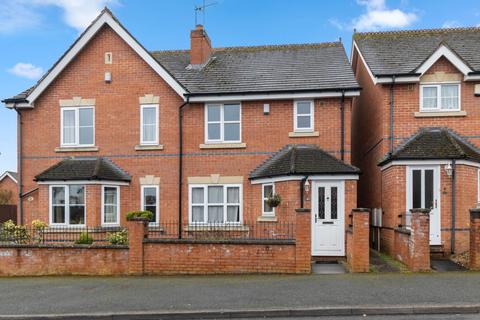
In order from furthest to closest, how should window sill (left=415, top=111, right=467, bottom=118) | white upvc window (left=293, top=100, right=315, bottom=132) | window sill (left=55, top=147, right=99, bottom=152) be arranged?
window sill (left=55, top=147, right=99, bottom=152), white upvc window (left=293, top=100, right=315, bottom=132), window sill (left=415, top=111, right=467, bottom=118)

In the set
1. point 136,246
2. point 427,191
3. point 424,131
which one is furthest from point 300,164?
point 136,246

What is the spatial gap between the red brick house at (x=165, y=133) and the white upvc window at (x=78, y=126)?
0.04 meters

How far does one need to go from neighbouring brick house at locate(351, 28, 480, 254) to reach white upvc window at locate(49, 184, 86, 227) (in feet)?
33.7

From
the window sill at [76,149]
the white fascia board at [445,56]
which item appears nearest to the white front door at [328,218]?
the white fascia board at [445,56]

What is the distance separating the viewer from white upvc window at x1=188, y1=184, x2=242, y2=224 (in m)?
14.7

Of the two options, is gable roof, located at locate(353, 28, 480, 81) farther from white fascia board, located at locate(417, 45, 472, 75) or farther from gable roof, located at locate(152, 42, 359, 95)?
gable roof, located at locate(152, 42, 359, 95)

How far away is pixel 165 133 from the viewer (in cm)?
1523

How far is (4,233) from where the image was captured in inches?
480

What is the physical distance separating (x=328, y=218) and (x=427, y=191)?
3.05m

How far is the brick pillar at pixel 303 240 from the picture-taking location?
33.0 feet

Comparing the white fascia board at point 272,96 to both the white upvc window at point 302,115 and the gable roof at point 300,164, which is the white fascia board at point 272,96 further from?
the gable roof at point 300,164

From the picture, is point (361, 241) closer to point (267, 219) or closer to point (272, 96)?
point (267, 219)

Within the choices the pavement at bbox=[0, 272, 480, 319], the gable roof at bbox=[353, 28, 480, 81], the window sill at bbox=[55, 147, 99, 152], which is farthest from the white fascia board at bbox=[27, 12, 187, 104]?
the gable roof at bbox=[353, 28, 480, 81]

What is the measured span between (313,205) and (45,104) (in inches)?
419
